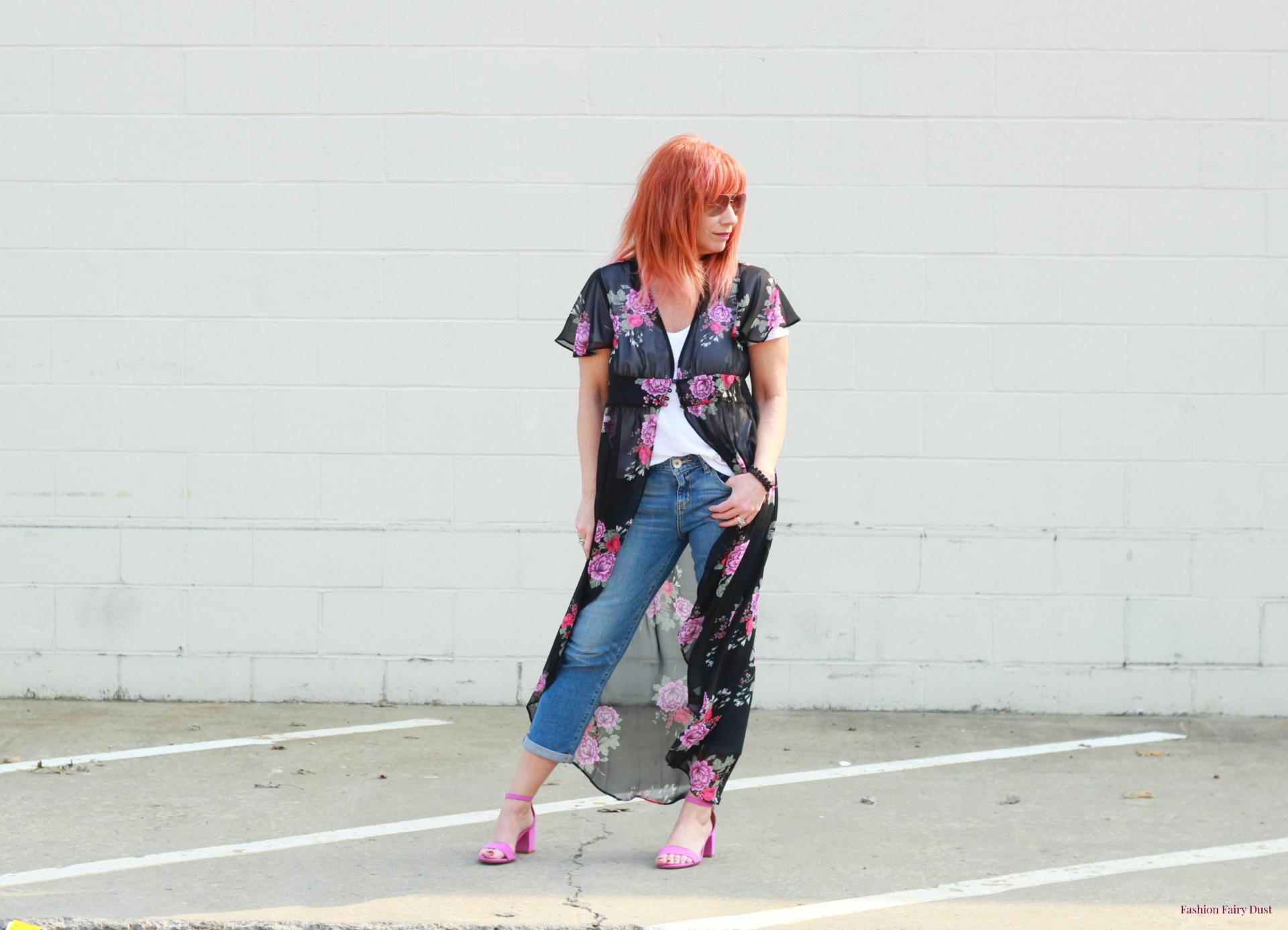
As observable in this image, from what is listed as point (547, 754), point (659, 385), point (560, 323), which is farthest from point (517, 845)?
point (560, 323)

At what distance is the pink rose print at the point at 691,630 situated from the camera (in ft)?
12.4

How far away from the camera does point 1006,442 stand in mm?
5672

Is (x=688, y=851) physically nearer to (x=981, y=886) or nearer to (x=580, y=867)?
(x=580, y=867)

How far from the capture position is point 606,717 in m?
3.82

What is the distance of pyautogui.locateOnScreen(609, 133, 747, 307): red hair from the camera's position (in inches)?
143

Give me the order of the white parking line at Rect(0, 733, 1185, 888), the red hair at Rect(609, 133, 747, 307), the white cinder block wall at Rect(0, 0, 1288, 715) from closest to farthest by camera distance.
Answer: the red hair at Rect(609, 133, 747, 307) < the white parking line at Rect(0, 733, 1185, 888) < the white cinder block wall at Rect(0, 0, 1288, 715)

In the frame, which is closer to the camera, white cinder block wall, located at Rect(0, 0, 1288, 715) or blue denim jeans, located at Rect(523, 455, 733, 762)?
blue denim jeans, located at Rect(523, 455, 733, 762)

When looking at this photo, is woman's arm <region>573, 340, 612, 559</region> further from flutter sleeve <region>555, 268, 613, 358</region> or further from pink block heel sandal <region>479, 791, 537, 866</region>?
pink block heel sandal <region>479, 791, 537, 866</region>

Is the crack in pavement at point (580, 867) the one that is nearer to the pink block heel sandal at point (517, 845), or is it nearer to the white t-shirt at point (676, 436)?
the pink block heel sandal at point (517, 845)

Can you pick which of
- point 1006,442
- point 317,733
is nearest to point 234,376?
point 317,733

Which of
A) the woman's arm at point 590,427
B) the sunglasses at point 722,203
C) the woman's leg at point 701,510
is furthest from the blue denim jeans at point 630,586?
the sunglasses at point 722,203

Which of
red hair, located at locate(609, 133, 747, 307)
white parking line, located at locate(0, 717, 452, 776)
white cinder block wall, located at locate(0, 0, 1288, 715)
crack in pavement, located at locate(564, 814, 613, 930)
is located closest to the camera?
crack in pavement, located at locate(564, 814, 613, 930)

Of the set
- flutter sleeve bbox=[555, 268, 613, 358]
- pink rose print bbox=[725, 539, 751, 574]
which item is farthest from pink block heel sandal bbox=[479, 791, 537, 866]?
flutter sleeve bbox=[555, 268, 613, 358]

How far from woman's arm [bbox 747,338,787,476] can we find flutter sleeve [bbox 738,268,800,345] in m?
0.03
